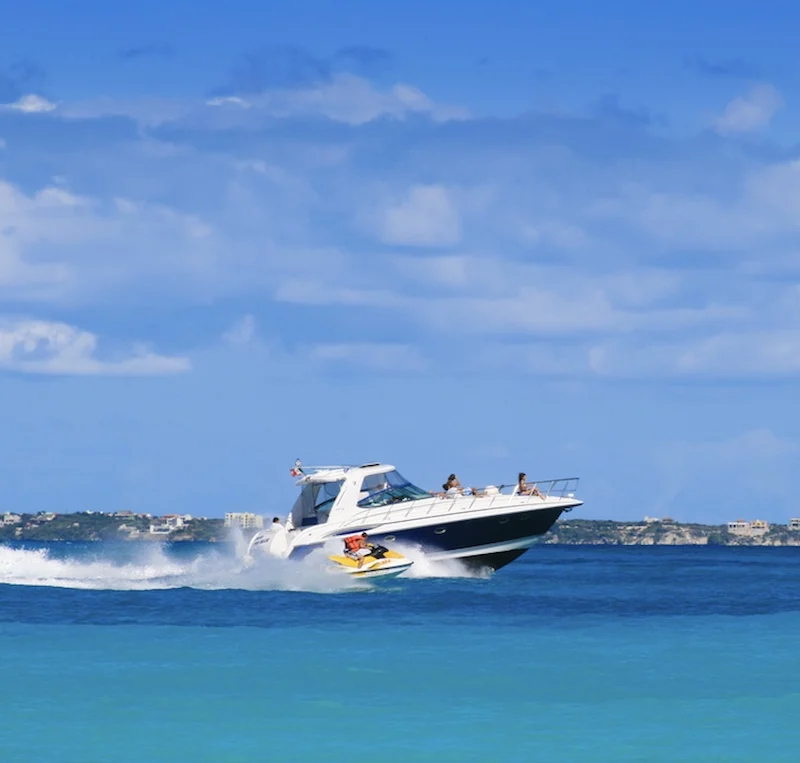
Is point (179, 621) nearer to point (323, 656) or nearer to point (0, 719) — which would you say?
point (323, 656)

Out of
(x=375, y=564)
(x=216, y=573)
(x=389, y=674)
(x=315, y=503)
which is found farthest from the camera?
(x=216, y=573)

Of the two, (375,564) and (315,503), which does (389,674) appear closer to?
(375,564)

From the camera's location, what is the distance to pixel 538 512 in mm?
44344

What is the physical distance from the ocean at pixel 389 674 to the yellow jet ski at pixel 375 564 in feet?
1.85

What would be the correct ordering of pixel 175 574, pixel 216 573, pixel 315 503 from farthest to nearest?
pixel 175 574 < pixel 216 573 < pixel 315 503

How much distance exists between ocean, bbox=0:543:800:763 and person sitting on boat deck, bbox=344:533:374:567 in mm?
1118

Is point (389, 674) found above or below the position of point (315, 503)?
below

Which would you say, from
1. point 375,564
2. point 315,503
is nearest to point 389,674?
point 375,564

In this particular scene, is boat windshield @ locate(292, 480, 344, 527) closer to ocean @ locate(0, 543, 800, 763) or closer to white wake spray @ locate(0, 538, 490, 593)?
white wake spray @ locate(0, 538, 490, 593)

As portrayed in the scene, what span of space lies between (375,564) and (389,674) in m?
16.0

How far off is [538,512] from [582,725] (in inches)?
894

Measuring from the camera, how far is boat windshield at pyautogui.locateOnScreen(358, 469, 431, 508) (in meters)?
44.2

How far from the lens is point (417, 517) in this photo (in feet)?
142

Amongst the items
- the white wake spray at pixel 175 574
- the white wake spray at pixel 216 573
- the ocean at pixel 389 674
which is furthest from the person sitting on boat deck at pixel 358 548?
the ocean at pixel 389 674
